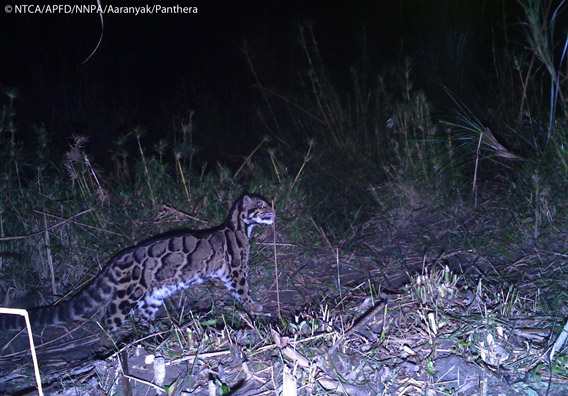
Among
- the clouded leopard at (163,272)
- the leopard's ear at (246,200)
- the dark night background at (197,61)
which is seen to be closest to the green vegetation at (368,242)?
the clouded leopard at (163,272)

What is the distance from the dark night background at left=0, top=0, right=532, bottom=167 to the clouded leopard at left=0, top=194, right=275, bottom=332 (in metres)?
4.45

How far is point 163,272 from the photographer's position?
5266mm

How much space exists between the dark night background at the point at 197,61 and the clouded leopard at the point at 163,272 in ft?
14.6

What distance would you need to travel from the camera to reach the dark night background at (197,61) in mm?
10734

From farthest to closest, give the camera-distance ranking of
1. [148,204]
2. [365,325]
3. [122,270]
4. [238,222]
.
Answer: [148,204] < [238,222] < [122,270] < [365,325]

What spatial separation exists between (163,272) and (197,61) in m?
9.08

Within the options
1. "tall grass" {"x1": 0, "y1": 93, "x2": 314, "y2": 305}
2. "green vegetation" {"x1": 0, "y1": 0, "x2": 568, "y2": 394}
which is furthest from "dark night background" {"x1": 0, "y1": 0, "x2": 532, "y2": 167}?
"tall grass" {"x1": 0, "y1": 93, "x2": 314, "y2": 305}

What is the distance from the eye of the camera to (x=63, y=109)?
37.7 ft

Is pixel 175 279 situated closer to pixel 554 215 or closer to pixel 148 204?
pixel 148 204

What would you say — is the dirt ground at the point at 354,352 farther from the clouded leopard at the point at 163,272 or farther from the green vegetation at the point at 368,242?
the clouded leopard at the point at 163,272

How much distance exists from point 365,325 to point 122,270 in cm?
232

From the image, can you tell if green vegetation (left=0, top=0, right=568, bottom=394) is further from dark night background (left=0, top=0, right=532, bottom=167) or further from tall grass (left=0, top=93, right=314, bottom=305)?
dark night background (left=0, top=0, right=532, bottom=167)

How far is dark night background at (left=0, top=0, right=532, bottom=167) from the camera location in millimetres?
10734

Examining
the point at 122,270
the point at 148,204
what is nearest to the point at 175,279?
the point at 122,270
